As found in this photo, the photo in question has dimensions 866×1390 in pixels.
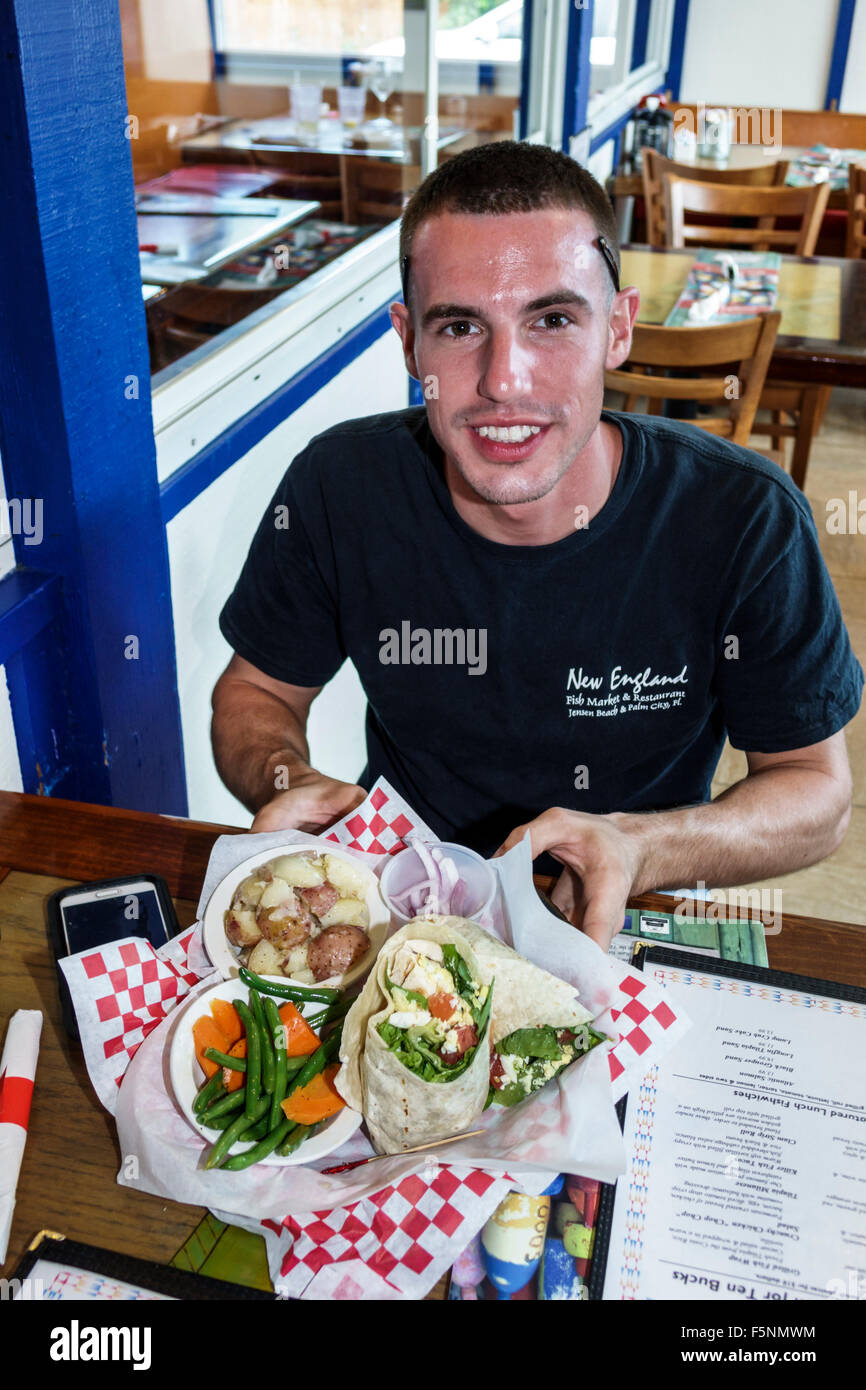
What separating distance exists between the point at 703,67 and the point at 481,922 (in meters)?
8.84

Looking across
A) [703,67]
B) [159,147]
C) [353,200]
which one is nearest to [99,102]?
[353,200]

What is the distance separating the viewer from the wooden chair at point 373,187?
381 centimetres

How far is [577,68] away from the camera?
5125 millimetres

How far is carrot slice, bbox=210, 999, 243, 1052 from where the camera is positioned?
1151mm

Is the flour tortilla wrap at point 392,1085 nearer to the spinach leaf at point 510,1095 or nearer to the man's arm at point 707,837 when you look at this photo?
the spinach leaf at point 510,1095

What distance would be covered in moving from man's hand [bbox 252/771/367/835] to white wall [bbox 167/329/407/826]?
0.88 m

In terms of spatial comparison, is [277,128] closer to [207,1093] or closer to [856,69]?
[856,69]

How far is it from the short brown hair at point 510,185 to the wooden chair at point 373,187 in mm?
2318

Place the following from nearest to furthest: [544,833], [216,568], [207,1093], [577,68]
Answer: [207,1093]
[544,833]
[216,568]
[577,68]

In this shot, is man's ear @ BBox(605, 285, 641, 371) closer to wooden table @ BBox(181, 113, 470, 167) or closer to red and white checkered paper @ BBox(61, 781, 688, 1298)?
red and white checkered paper @ BBox(61, 781, 688, 1298)

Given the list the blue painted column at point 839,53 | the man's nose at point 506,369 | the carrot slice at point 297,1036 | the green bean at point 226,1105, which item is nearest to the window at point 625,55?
the blue painted column at point 839,53

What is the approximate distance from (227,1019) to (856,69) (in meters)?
8.95

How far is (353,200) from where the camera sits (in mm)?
3996

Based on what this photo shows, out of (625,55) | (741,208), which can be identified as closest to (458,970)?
(741,208)
